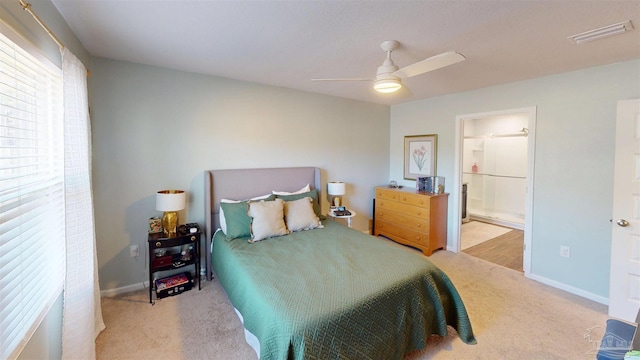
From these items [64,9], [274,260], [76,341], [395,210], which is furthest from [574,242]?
[64,9]

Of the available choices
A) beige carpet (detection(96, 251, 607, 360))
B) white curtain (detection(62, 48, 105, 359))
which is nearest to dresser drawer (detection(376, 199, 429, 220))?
beige carpet (detection(96, 251, 607, 360))

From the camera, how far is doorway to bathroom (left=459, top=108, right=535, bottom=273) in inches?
208

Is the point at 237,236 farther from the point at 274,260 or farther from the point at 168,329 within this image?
the point at 168,329

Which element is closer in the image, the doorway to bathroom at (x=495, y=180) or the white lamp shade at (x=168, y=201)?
the white lamp shade at (x=168, y=201)

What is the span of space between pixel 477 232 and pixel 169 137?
5391 mm

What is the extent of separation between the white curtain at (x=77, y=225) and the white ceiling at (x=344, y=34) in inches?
20.6

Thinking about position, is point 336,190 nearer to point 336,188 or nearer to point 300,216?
point 336,188

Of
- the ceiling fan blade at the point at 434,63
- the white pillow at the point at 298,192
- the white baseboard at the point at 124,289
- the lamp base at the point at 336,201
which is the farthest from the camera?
the lamp base at the point at 336,201

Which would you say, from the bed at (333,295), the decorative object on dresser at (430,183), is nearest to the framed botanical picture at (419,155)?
the decorative object on dresser at (430,183)

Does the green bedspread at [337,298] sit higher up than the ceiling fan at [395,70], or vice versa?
the ceiling fan at [395,70]

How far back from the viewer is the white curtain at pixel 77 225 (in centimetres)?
175

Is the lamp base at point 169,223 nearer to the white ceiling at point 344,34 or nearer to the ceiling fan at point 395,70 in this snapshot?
the white ceiling at point 344,34

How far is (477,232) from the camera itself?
517 cm

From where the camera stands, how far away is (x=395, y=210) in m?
4.38
